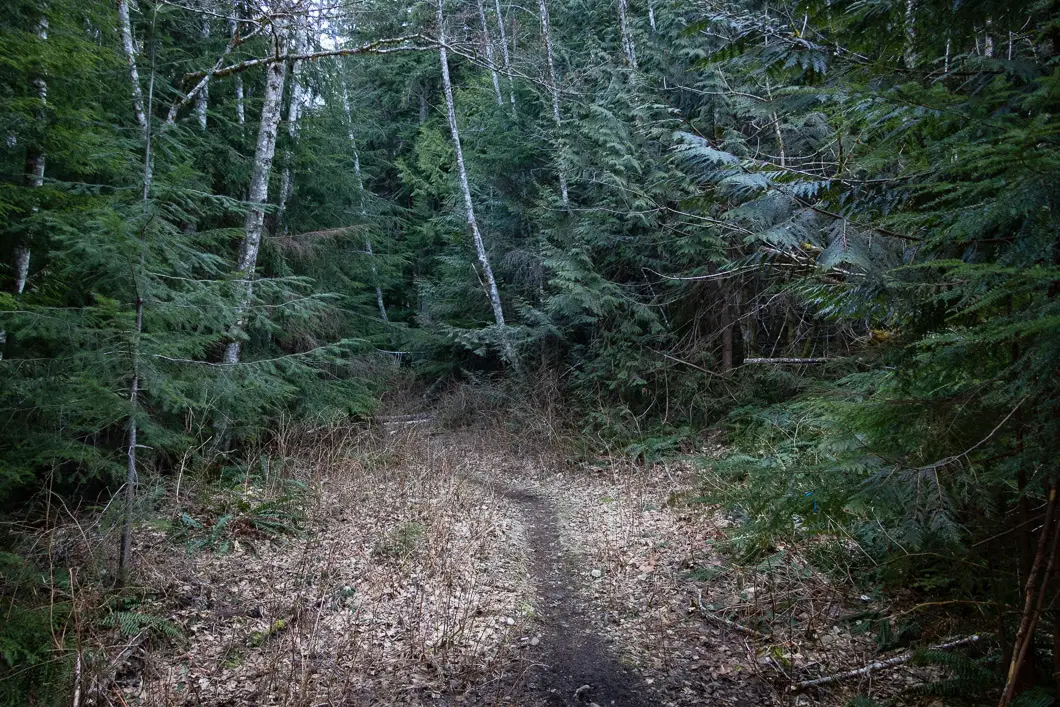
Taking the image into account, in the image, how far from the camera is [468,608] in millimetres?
4922

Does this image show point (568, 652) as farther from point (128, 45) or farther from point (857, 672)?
point (128, 45)

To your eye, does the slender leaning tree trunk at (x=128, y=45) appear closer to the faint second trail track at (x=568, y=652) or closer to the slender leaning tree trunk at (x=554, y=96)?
the slender leaning tree trunk at (x=554, y=96)

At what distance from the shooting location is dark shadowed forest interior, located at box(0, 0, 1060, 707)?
104 inches

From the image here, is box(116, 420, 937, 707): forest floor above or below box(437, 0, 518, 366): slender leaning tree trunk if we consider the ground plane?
below

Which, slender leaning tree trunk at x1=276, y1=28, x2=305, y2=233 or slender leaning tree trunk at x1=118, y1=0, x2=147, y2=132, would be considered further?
slender leaning tree trunk at x1=276, y1=28, x2=305, y2=233

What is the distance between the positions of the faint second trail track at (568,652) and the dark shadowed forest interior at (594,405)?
4 centimetres

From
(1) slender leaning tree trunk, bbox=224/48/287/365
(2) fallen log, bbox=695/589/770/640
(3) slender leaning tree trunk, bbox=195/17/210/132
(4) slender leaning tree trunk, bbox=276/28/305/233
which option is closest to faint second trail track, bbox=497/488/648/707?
(2) fallen log, bbox=695/589/770/640

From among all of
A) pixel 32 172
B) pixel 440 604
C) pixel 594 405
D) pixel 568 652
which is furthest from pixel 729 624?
pixel 32 172

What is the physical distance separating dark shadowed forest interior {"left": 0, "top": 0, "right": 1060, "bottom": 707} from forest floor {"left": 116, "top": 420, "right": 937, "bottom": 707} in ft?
0.13

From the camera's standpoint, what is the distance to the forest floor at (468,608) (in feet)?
13.1

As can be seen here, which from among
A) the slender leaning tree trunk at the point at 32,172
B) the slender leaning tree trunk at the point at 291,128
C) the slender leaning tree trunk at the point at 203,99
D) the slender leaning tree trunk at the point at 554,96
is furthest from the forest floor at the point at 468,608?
the slender leaning tree trunk at the point at 554,96

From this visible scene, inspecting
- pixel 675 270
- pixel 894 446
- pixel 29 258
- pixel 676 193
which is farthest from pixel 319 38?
pixel 894 446

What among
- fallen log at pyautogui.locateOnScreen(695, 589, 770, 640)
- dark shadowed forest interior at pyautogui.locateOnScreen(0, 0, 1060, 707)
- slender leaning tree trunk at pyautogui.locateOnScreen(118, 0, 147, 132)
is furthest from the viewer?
slender leaning tree trunk at pyautogui.locateOnScreen(118, 0, 147, 132)

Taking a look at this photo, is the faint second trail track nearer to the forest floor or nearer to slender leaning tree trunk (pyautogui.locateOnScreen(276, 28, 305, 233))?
the forest floor
